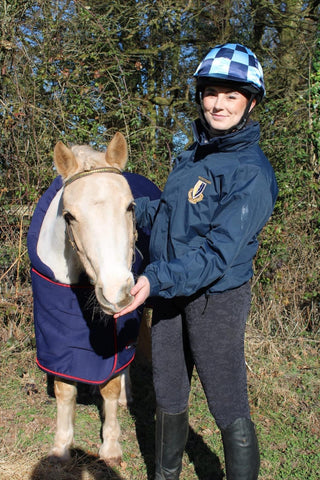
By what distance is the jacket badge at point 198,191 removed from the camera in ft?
6.14

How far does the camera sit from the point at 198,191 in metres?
1.88

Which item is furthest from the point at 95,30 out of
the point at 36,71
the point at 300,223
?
the point at 300,223

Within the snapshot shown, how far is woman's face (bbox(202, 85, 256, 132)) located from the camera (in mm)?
1947

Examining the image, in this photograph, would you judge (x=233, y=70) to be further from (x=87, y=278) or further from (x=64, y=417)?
(x=64, y=417)

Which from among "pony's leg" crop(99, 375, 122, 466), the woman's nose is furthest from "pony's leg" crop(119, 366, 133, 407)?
the woman's nose

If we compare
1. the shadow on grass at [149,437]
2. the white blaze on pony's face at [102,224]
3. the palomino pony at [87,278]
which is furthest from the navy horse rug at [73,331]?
the shadow on grass at [149,437]

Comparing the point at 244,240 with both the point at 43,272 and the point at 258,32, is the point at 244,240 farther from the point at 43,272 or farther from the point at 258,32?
the point at 258,32

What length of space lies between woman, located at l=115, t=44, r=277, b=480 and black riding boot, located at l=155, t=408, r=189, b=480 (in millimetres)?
280

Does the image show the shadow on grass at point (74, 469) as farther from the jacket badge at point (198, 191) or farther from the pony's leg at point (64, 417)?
the jacket badge at point (198, 191)

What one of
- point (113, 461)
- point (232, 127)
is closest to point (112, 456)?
point (113, 461)

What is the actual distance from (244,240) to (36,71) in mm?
4011

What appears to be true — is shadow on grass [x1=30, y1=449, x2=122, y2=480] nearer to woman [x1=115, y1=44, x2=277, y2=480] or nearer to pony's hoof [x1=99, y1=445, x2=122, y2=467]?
pony's hoof [x1=99, y1=445, x2=122, y2=467]

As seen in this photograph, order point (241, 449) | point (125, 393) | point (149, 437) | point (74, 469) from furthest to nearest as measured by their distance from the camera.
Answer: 1. point (125, 393)
2. point (149, 437)
3. point (74, 469)
4. point (241, 449)

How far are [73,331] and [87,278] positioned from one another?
0.35 m
